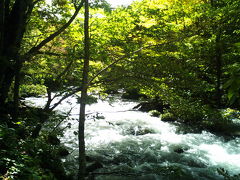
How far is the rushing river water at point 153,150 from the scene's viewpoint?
7473 millimetres

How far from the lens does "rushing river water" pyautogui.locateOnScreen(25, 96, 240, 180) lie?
24.5 ft

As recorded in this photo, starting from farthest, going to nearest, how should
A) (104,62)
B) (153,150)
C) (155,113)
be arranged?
(155,113)
(153,150)
(104,62)

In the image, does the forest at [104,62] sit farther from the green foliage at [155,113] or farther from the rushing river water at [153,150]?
the green foliage at [155,113]

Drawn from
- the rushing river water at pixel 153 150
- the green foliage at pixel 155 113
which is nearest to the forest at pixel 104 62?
the rushing river water at pixel 153 150

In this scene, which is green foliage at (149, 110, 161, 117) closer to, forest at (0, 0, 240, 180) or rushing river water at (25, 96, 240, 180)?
rushing river water at (25, 96, 240, 180)

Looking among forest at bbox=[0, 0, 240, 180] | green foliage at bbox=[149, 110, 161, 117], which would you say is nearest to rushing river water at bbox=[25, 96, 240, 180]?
forest at bbox=[0, 0, 240, 180]

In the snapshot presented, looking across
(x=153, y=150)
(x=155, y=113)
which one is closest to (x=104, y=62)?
(x=153, y=150)

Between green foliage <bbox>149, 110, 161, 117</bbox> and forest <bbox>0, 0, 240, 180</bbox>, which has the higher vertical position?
forest <bbox>0, 0, 240, 180</bbox>

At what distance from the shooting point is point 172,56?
19.7 feet

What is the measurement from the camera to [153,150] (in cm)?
949

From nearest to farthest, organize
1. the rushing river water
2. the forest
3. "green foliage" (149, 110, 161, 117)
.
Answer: the forest, the rushing river water, "green foliage" (149, 110, 161, 117)

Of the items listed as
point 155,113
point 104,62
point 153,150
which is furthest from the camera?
point 155,113

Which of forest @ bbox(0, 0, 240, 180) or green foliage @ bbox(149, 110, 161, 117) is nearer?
forest @ bbox(0, 0, 240, 180)

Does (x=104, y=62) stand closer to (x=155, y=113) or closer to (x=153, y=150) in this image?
(x=153, y=150)
